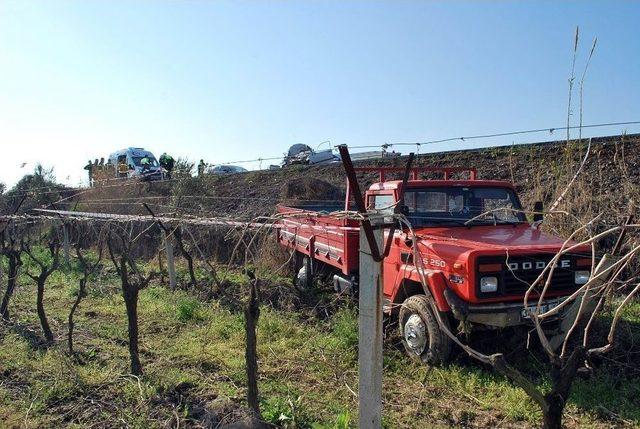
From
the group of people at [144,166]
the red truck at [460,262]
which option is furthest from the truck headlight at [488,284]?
the group of people at [144,166]

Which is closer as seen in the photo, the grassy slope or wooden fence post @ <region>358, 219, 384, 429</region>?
wooden fence post @ <region>358, 219, 384, 429</region>

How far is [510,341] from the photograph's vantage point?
5957 mm

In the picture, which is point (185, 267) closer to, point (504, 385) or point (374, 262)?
point (504, 385)

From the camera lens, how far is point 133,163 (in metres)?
27.0

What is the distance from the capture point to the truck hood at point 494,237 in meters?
5.46

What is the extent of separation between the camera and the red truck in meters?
5.27

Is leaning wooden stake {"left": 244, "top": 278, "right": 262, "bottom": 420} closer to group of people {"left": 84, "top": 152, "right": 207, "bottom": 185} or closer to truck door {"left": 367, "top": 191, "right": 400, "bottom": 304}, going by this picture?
truck door {"left": 367, "top": 191, "right": 400, "bottom": 304}

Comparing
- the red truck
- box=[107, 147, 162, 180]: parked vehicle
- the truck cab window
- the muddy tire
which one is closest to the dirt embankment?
the red truck

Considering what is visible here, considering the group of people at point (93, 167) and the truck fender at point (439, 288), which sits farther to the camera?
the group of people at point (93, 167)

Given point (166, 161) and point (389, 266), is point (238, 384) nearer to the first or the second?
point (389, 266)

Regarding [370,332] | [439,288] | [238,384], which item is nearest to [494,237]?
[439,288]

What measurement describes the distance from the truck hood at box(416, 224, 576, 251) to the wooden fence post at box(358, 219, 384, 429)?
2.74m

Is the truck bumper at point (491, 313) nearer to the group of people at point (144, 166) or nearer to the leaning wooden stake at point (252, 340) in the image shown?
the leaning wooden stake at point (252, 340)

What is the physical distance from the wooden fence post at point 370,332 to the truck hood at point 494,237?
8.98ft
